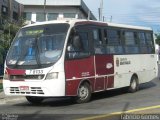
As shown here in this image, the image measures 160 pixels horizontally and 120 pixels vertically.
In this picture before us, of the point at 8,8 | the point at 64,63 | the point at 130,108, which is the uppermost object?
the point at 8,8

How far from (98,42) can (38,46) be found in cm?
263

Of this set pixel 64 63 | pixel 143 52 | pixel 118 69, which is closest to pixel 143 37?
pixel 143 52

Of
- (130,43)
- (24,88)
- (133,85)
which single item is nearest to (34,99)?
(24,88)

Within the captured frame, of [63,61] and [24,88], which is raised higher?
[63,61]

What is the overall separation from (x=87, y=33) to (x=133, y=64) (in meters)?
4.11

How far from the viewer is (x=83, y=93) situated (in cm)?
1555

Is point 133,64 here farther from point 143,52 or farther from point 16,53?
point 16,53

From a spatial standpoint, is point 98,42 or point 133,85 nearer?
point 98,42

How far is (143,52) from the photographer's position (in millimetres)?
20641

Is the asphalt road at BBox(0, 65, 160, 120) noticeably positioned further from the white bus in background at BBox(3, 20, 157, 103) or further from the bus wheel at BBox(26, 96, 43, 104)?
the white bus in background at BBox(3, 20, 157, 103)

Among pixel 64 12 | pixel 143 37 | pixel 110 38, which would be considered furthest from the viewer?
pixel 64 12

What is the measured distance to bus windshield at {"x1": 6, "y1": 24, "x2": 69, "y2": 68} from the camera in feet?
48.2

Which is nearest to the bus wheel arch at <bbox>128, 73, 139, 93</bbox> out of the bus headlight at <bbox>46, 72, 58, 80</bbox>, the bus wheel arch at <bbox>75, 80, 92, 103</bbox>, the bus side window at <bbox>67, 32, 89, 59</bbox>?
the bus wheel arch at <bbox>75, 80, 92, 103</bbox>

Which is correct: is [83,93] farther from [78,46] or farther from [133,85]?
[133,85]
